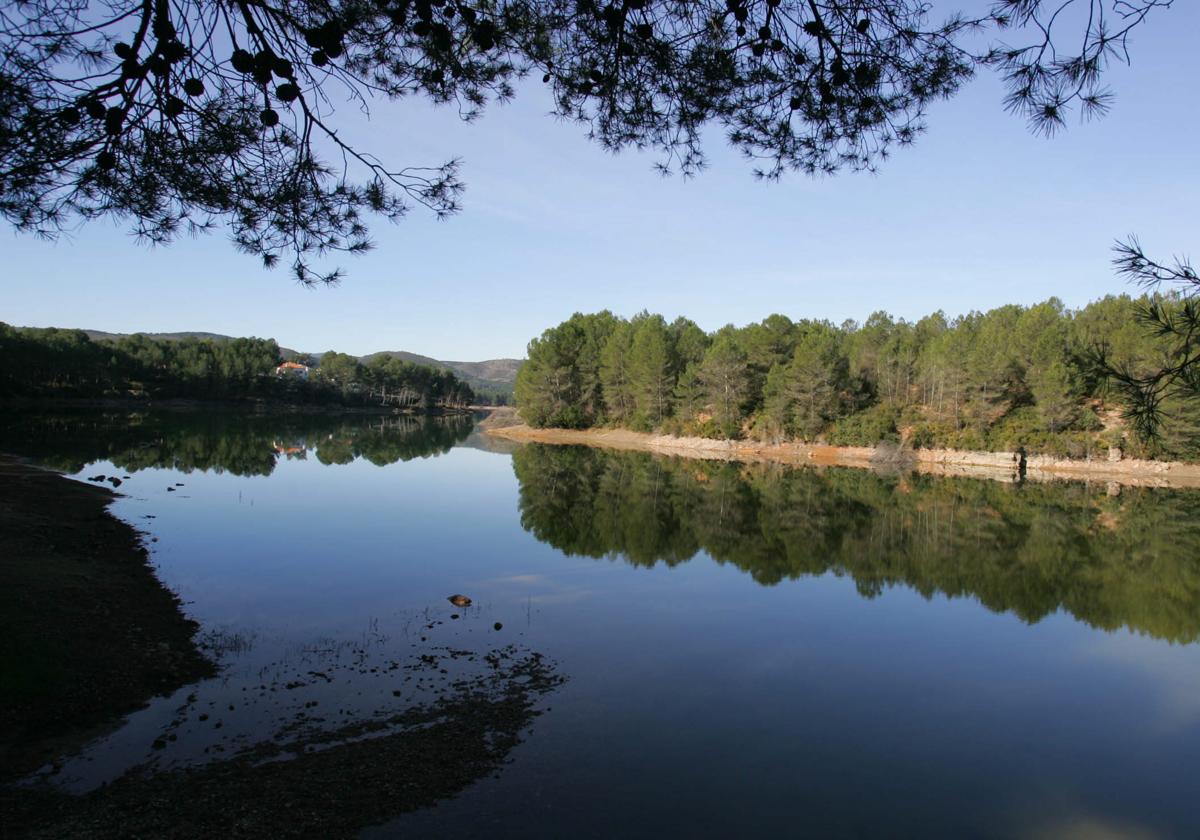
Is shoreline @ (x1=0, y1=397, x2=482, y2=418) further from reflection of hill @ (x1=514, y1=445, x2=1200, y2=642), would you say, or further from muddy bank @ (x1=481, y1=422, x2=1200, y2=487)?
reflection of hill @ (x1=514, y1=445, x2=1200, y2=642)

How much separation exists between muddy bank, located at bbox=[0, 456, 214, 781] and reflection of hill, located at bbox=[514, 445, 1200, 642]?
33.5 feet

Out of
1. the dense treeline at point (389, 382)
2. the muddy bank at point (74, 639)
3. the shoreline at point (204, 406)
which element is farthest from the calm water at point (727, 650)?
the dense treeline at point (389, 382)

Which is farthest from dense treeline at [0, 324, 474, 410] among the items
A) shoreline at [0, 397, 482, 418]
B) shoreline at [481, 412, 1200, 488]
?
shoreline at [481, 412, 1200, 488]

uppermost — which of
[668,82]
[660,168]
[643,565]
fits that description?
[668,82]

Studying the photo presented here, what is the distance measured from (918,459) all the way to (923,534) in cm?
2835

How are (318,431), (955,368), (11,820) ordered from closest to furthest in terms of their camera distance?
(11,820) → (955,368) → (318,431)

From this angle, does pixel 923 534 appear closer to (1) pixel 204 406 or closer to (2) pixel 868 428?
(2) pixel 868 428

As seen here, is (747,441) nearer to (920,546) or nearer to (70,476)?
(920,546)

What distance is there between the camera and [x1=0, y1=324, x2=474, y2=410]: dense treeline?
230 ft

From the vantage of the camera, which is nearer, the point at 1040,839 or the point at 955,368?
the point at 1040,839

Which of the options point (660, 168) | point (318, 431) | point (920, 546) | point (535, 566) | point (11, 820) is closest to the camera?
point (11, 820)

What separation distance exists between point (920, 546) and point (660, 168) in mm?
17913

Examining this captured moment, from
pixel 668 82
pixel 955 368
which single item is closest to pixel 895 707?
pixel 668 82

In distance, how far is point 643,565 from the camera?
1764 centimetres
